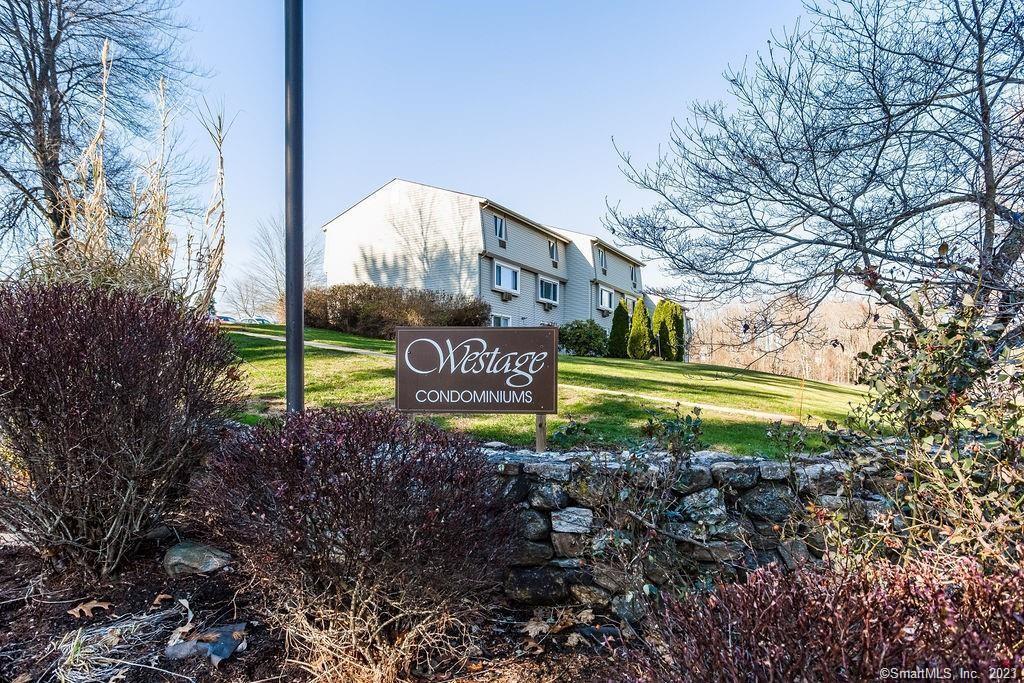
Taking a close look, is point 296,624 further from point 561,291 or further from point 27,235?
point 561,291

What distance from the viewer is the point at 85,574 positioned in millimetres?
2971

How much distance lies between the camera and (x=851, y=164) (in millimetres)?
4062

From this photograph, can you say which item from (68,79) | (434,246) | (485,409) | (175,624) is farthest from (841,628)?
(434,246)

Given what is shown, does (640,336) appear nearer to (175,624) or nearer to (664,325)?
(664,325)

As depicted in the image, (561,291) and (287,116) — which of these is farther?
(561,291)

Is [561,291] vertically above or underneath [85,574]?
above

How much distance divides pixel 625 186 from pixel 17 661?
477cm

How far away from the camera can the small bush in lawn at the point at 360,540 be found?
221 cm

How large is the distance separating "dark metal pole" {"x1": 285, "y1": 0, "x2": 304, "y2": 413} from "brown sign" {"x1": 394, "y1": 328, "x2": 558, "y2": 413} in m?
0.67

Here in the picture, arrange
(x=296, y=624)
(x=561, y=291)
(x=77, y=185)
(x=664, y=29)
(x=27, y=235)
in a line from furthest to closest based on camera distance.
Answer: (x=561, y=291)
(x=27, y=235)
(x=664, y=29)
(x=77, y=185)
(x=296, y=624)

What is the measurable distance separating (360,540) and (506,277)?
62.5ft

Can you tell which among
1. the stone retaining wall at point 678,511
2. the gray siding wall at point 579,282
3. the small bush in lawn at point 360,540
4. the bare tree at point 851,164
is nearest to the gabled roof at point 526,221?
the gray siding wall at point 579,282

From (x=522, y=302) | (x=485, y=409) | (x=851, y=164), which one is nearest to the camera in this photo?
(x=485, y=409)

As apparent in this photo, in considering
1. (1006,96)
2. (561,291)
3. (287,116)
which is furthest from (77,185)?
(561,291)
